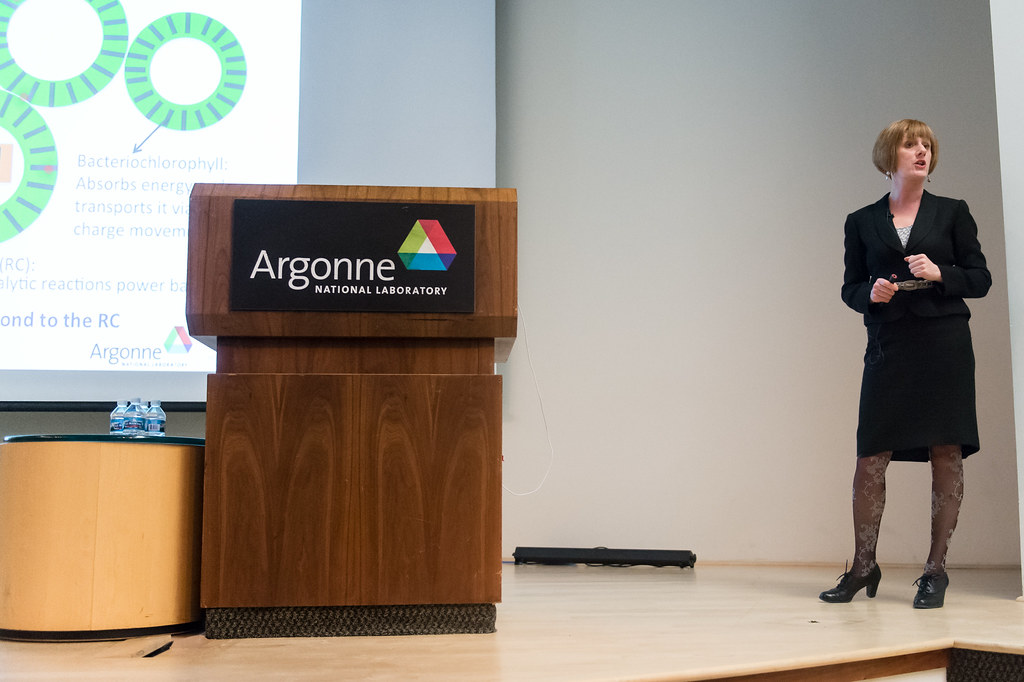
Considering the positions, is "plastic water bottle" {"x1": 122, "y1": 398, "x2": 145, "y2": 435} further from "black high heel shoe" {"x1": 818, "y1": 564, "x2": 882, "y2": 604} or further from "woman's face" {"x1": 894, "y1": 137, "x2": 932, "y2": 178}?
"woman's face" {"x1": 894, "y1": 137, "x2": 932, "y2": 178}

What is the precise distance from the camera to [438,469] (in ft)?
5.29

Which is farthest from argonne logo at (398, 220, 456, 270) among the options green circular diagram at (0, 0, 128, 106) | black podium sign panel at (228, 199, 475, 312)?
green circular diagram at (0, 0, 128, 106)

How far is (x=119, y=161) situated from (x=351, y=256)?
6.89 feet

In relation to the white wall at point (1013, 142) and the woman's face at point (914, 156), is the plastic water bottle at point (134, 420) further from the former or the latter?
the white wall at point (1013, 142)

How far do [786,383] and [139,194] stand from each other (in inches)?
105

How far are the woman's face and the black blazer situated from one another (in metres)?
0.09

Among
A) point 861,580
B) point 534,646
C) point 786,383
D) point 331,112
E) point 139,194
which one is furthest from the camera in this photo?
point 786,383

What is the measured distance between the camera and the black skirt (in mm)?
2299

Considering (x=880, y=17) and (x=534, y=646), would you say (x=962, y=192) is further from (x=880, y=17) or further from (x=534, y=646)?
(x=534, y=646)

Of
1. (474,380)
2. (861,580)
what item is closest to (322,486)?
(474,380)

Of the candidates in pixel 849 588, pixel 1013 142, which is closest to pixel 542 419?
pixel 849 588

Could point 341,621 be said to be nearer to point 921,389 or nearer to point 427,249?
point 427,249

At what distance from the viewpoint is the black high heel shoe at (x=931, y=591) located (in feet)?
7.30

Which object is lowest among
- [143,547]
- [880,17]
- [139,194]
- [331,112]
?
[143,547]
